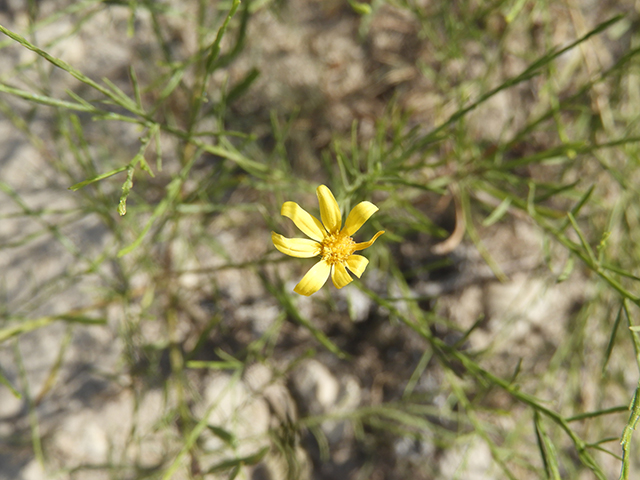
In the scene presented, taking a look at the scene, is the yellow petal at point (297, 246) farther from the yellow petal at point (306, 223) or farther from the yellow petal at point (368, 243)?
the yellow petal at point (368, 243)

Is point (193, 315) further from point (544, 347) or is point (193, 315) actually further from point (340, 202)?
point (544, 347)

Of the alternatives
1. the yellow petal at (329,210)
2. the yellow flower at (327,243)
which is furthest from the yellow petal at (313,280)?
the yellow petal at (329,210)

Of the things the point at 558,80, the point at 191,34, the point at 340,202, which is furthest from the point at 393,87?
the point at 340,202

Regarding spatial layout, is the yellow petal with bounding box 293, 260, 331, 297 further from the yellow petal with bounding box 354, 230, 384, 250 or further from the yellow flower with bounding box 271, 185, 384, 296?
the yellow petal with bounding box 354, 230, 384, 250

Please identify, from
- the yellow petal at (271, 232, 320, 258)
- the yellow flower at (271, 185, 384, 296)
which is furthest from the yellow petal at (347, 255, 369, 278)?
the yellow petal at (271, 232, 320, 258)

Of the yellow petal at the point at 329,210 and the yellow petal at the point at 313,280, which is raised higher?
the yellow petal at the point at 329,210
